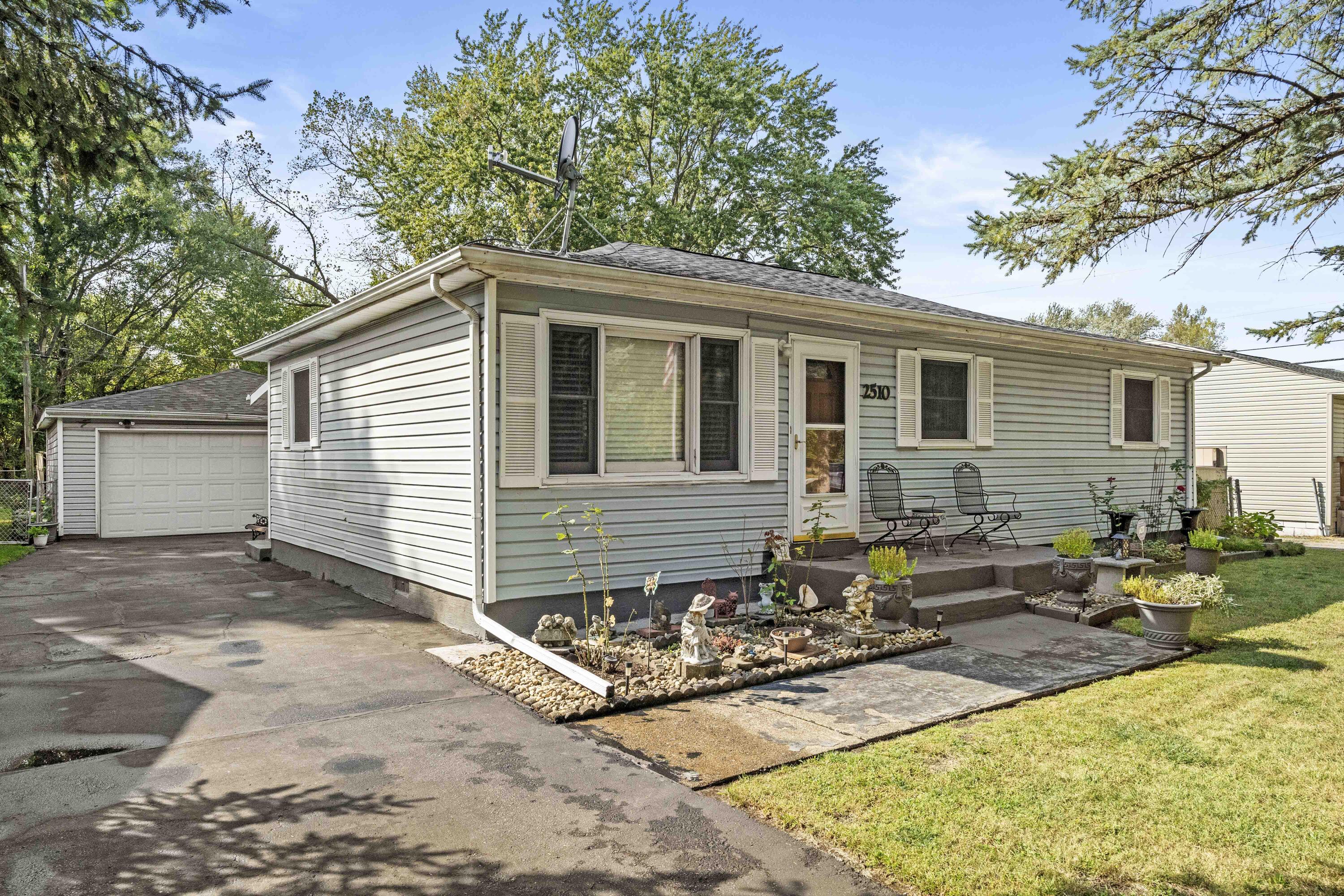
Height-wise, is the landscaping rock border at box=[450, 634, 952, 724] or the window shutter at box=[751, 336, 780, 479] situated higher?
the window shutter at box=[751, 336, 780, 479]

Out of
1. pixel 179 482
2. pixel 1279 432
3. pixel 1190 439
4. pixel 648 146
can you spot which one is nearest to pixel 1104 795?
pixel 1190 439

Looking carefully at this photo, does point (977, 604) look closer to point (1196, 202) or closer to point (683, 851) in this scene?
point (1196, 202)

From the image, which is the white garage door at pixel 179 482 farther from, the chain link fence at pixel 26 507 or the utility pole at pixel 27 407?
the utility pole at pixel 27 407

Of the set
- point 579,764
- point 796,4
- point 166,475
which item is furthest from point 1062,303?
point 579,764

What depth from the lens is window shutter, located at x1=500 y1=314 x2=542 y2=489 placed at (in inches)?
233

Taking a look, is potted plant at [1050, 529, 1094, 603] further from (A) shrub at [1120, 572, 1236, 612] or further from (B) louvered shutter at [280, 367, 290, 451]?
(B) louvered shutter at [280, 367, 290, 451]

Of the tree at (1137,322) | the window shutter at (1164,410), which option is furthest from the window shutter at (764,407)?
the tree at (1137,322)

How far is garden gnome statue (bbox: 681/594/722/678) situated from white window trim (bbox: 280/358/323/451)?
6111 mm

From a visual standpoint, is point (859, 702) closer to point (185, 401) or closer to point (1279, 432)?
point (185, 401)

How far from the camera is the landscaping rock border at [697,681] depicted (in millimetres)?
4516

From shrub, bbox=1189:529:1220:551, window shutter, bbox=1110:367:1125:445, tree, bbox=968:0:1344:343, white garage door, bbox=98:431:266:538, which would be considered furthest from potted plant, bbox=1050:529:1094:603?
white garage door, bbox=98:431:266:538

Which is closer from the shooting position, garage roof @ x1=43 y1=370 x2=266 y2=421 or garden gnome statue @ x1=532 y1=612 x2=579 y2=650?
garden gnome statue @ x1=532 y1=612 x2=579 y2=650

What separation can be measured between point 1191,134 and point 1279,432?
17100mm

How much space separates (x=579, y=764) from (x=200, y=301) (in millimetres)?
27460
